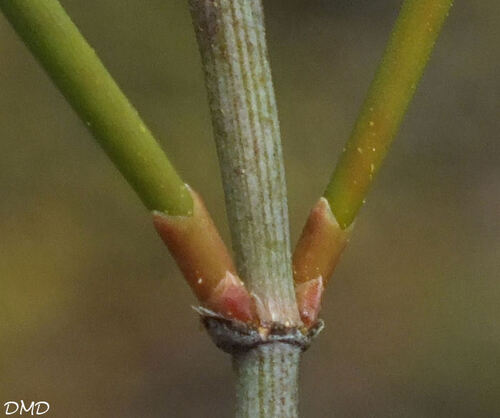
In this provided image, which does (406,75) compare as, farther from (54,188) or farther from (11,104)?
(11,104)

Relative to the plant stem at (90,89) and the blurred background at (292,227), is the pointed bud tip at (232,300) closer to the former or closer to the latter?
the plant stem at (90,89)

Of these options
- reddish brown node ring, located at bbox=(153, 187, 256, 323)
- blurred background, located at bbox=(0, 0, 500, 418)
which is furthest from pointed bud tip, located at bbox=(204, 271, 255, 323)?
blurred background, located at bbox=(0, 0, 500, 418)

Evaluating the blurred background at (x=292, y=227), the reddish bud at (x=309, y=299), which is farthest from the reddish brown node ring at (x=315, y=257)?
the blurred background at (x=292, y=227)

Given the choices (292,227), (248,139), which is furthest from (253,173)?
(292,227)

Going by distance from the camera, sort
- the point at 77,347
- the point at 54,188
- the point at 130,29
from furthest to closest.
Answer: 1. the point at 130,29
2. the point at 54,188
3. the point at 77,347

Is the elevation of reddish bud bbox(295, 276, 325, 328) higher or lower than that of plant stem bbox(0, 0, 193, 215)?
lower

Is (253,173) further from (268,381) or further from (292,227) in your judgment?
(292,227)

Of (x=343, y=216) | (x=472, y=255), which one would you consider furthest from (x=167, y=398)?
(x=343, y=216)

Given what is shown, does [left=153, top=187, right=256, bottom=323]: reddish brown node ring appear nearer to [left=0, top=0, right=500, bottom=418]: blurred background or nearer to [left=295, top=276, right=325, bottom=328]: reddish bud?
[left=295, top=276, right=325, bottom=328]: reddish bud
